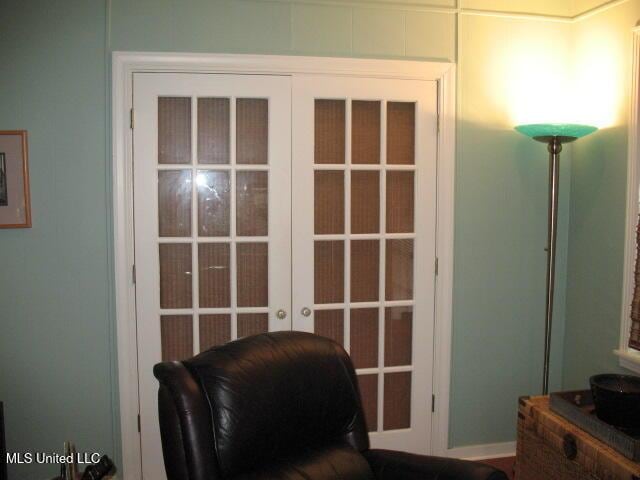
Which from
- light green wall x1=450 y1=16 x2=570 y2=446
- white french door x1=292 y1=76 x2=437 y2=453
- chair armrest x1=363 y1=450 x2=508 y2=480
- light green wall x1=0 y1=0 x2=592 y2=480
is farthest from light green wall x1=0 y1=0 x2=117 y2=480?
light green wall x1=450 y1=16 x2=570 y2=446

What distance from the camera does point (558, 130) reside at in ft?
8.45

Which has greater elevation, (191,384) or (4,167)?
(4,167)

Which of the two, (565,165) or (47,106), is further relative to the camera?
(565,165)

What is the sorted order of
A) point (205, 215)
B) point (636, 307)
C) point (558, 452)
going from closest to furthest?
1. point (558, 452)
2. point (636, 307)
3. point (205, 215)

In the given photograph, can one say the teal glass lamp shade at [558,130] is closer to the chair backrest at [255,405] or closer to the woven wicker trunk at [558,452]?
the woven wicker trunk at [558,452]

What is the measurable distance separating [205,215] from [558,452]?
1.93 metres

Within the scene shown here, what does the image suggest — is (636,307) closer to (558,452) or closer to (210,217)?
(558,452)

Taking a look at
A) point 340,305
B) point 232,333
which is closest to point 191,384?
point 232,333

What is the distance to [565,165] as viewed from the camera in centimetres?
301

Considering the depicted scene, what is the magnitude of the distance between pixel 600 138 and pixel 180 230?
→ 223 cm

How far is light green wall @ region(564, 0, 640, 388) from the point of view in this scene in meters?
2.62

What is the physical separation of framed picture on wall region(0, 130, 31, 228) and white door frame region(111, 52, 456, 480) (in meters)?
0.41

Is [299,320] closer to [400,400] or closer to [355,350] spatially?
[355,350]

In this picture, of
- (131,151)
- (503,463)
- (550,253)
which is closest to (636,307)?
(550,253)
